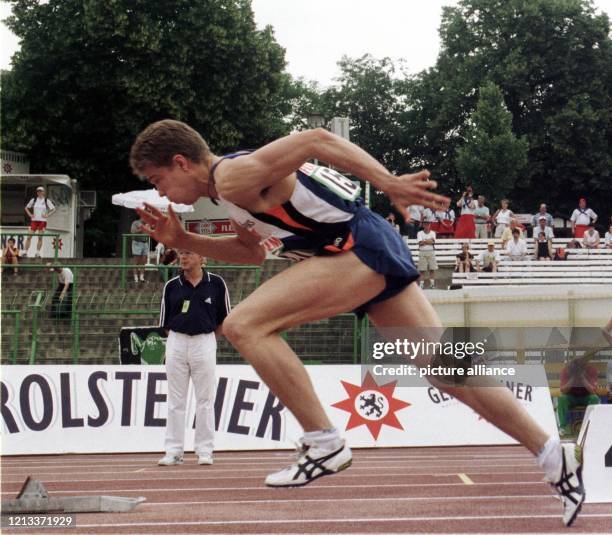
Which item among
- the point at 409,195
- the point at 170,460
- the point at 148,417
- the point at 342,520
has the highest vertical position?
the point at 409,195

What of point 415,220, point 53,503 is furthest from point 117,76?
point 53,503

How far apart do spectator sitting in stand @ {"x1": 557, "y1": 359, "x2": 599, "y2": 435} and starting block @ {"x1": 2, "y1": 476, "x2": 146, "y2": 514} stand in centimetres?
624

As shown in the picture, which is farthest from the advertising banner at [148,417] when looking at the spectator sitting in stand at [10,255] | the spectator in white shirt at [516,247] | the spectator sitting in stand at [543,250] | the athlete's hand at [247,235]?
the spectator sitting in stand at [543,250]

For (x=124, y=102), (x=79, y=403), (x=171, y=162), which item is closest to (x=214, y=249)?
(x=171, y=162)

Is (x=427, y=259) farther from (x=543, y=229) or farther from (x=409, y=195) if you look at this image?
(x=409, y=195)

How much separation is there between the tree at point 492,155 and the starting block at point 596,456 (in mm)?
33247

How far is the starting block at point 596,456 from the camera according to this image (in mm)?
6277

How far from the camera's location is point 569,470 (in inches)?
196

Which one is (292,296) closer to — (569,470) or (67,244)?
(569,470)

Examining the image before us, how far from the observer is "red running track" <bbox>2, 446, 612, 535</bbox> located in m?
5.70

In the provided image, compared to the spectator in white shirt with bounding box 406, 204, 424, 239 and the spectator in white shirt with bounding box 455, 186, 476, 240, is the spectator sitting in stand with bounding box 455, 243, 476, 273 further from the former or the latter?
the spectator in white shirt with bounding box 455, 186, 476, 240

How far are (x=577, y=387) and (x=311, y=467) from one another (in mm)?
7202

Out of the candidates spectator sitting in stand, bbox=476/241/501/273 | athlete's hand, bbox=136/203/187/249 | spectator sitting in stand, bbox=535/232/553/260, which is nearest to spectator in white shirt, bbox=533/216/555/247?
spectator sitting in stand, bbox=535/232/553/260

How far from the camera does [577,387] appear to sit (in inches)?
444
